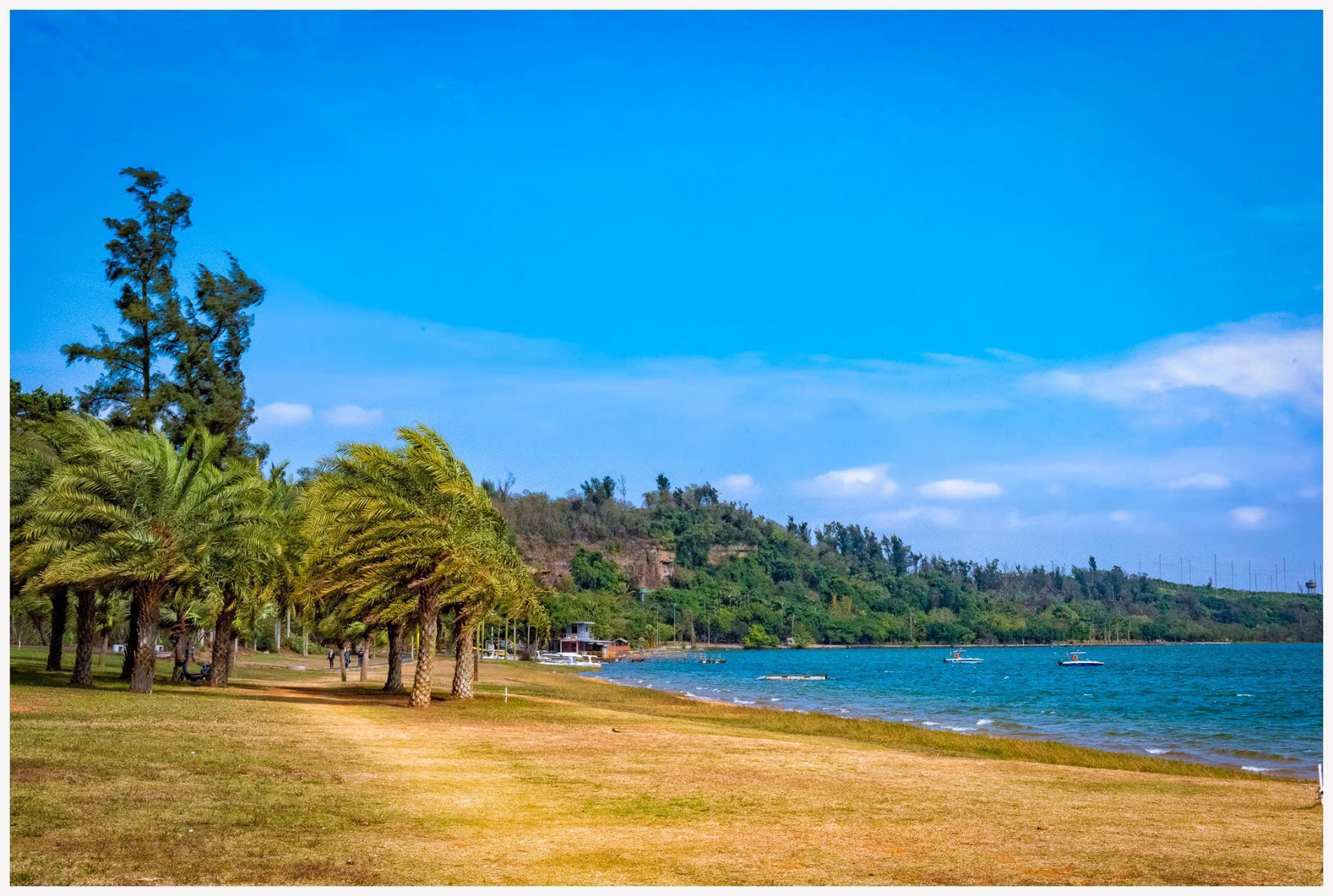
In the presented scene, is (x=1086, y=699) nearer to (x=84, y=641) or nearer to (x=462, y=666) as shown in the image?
(x=462, y=666)

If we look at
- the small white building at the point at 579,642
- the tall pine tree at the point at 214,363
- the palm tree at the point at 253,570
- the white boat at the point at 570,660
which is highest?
the tall pine tree at the point at 214,363

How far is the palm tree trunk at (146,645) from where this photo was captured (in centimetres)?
2967

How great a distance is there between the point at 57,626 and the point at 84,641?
5876 millimetres

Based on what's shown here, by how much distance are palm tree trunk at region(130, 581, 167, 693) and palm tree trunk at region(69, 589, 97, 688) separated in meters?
1.17

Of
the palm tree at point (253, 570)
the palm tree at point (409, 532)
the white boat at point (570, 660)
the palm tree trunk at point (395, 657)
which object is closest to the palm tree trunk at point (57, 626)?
the palm tree at point (253, 570)

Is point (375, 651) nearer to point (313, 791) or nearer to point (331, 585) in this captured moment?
point (331, 585)

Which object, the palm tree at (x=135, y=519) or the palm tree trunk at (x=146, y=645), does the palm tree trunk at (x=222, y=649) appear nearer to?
the palm tree trunk at (x=146, y=645)

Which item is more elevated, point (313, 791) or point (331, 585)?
point (331, 585)

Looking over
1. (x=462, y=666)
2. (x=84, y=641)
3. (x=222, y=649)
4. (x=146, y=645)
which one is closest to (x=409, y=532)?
(x=462, y=666)

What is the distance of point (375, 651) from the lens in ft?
368

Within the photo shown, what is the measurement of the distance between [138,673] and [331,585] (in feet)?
17.3

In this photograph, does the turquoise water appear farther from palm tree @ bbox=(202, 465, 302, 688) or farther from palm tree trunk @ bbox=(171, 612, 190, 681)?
palm tree trunk @ bbox=(171, 612, 190, 681)

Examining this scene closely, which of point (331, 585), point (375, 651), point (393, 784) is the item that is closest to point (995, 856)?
point (393, 784)

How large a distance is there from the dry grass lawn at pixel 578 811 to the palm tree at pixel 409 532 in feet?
23.5
